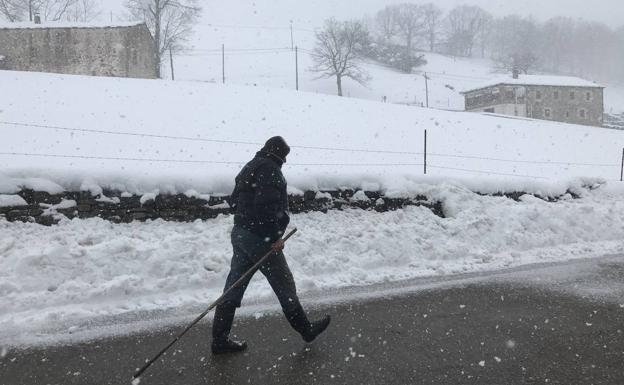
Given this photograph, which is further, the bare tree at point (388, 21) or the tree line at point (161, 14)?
the bare tree at point (388, 21)

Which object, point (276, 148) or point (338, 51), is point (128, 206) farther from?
point (338, 51)

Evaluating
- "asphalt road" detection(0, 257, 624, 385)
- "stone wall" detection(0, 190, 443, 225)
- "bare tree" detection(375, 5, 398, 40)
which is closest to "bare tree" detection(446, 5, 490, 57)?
"bare tree" detection(375, 5, 398, 40)

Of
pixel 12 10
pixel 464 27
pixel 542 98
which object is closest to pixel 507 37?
pixel 464 27

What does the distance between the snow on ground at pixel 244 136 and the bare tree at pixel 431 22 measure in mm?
87131

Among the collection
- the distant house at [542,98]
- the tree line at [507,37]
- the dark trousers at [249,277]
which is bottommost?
the dark trousers at [249,277]

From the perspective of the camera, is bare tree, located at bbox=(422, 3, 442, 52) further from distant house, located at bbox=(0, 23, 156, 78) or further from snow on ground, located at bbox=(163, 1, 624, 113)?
distant house, located at bbox=(0, 23, 156, 78)

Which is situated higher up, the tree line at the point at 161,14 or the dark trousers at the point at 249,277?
the tree line at the point at 161,14

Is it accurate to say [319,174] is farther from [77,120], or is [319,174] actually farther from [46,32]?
[46,32]

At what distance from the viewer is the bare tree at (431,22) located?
11800cm

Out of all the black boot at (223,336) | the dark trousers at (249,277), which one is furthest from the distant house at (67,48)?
the black boot at (223,336)

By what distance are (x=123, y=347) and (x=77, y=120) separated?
19.8 meters

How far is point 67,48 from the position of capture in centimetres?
4241

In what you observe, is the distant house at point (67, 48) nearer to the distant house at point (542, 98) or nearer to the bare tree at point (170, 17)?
the bare tree at point (170, 17)

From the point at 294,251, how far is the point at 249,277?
2.67m
